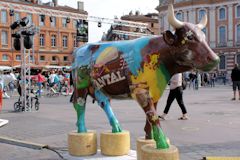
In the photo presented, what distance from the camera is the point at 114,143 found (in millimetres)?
5887

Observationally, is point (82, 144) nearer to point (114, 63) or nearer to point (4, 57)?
point (114, 63)

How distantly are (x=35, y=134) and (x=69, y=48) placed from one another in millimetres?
55775

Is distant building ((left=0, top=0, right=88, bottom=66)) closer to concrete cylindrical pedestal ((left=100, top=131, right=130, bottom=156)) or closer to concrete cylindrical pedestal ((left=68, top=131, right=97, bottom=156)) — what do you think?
concrete cylindrical pedestal ((left=68, top=131, right=97, bottom=156))

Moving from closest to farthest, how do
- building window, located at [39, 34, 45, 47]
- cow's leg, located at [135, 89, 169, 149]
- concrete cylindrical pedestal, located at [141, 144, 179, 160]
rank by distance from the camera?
concrete cylindrical pedestal, located at [141, 144, 179, 160] → cow's leg, located at [135, 89, 169, 149] → building window, located at [39, 34, 45, 47]

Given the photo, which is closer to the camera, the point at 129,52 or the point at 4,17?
the point at 129,52

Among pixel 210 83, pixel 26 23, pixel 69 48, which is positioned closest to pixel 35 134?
pixel 26 23

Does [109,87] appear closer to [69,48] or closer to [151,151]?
[151,151]

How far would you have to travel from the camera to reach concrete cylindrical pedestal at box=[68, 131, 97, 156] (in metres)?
5.97

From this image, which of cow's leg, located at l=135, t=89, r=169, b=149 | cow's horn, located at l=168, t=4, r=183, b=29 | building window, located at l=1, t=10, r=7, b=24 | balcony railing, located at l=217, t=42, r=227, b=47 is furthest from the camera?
building window, located at l=1, t=10, r=7, b=24

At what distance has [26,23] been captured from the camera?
13758 mm

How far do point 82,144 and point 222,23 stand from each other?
5424 centimetres

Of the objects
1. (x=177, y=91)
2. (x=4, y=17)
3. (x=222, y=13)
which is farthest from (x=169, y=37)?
(x=4, y=17)

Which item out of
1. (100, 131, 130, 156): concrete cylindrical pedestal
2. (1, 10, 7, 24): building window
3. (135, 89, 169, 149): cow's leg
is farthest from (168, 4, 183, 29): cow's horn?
(1, 10, 7, 24): building window

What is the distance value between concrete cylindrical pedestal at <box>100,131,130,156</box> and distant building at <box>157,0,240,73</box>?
163ft
